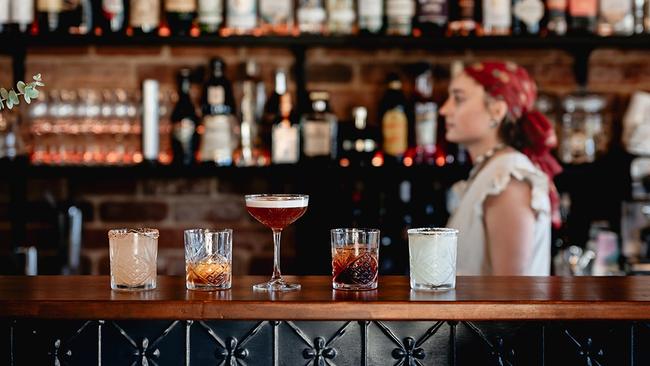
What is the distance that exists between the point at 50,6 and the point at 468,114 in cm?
134

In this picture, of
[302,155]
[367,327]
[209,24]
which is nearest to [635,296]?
[367,327]

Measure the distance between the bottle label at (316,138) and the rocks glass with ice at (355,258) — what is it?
1485 mm

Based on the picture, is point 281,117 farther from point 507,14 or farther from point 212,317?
point 212,317

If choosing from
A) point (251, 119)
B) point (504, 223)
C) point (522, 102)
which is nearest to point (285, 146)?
point (251, 119)

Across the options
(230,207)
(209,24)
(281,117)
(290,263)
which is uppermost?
(209,24)

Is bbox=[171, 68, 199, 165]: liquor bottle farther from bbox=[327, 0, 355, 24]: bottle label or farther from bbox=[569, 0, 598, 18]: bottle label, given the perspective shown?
bbox=[569, 0, 598, 18]: bottle label

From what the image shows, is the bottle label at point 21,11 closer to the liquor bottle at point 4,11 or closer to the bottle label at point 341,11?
the liquor bottle at point 4,11

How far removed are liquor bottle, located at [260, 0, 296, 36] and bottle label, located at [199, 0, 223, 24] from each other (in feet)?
0.44

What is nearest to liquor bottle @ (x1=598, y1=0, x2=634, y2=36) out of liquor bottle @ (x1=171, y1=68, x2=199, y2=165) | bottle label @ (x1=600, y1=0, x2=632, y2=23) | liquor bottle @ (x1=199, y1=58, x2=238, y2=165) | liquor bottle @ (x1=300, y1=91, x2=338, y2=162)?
bottle label @ (x1=600, y1=0, x2=632, y2=23)

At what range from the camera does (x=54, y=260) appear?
297 centimetres

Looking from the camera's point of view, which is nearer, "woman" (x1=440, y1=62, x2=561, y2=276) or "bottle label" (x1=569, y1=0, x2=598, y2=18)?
"woman" (x1=440, y1=62, x2=561, y2=276)

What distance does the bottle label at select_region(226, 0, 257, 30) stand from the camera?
2.84m

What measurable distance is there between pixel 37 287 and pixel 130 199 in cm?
166

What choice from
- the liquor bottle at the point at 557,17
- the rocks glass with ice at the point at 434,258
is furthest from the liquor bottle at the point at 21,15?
the rocks glass with ice at the point at 434,258
